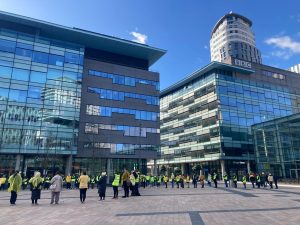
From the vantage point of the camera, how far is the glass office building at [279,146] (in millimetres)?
42688

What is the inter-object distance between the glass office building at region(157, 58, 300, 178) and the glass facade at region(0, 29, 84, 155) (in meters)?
30.3

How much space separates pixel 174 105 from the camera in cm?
7306

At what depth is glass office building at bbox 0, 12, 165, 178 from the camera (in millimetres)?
36188

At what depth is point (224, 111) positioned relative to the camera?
181 ft

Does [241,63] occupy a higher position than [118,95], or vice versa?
[241,63]

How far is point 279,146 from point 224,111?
519 inches

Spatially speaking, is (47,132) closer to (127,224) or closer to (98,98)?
(98,98)

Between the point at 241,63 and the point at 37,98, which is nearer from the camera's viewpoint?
the point at 37,98

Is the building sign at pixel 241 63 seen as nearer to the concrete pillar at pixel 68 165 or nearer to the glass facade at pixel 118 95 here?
the glass facade at pixel 118 95

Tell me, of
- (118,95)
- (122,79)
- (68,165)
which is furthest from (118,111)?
(68,165)

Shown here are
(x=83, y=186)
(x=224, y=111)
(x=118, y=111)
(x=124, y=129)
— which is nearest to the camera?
(x=83, y=186)

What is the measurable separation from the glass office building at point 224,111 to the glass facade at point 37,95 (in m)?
30.3

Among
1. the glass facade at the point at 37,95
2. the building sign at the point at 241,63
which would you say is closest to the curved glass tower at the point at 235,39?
the building sign at the point at 241,63

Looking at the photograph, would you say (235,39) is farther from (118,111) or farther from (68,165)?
→ (68,165)
